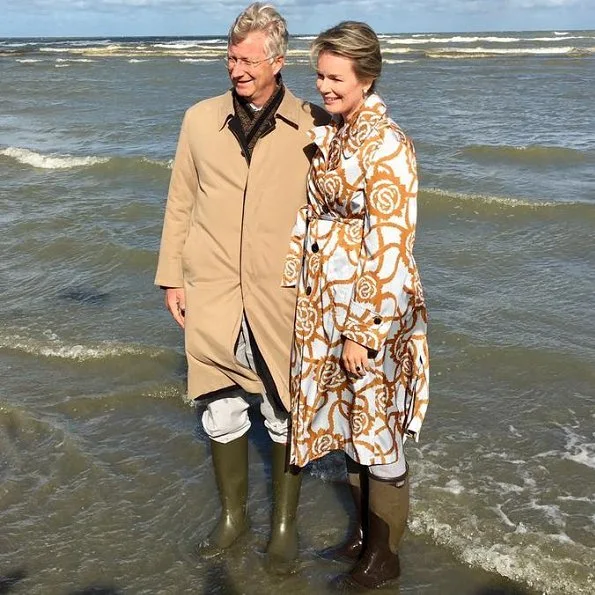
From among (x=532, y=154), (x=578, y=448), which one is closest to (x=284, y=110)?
(x=578, y=448)

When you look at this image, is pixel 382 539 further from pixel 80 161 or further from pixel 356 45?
pixel 80 161

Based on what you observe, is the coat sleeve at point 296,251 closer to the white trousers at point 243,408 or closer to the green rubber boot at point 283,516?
the white trousers at point 243,408

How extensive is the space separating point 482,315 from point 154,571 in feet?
12.3

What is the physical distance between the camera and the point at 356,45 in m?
2.48

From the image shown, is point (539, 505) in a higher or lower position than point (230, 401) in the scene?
lower

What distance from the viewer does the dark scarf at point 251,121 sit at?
9.55ft

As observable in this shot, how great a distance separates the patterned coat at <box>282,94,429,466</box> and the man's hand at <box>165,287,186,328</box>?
0.61 meters

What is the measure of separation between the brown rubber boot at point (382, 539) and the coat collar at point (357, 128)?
→ 132 centimetres

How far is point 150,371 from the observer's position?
5414 mm

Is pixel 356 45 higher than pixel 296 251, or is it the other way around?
pixel 356 45

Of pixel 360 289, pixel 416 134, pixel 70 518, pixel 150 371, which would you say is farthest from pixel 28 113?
pixel 360 289

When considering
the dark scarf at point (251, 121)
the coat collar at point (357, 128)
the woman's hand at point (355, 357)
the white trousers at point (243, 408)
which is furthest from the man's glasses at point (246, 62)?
the woman's hand at point (355, 357)

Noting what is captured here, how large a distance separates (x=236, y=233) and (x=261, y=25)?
2.66ft

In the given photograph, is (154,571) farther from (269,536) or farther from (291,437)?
(291,437)
